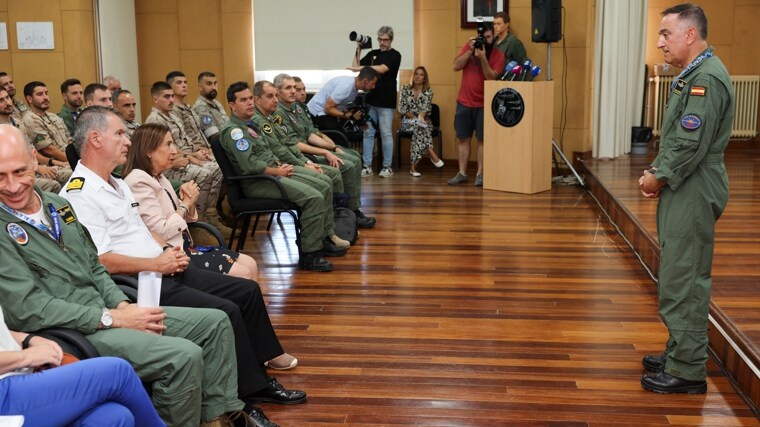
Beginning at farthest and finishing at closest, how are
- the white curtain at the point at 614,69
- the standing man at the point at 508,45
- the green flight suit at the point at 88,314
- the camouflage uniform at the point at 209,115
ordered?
1. the white curtain at the point at 614,69
2. the standing man at the point at 508,45
3. the camouflage uniform at the point at 209,115
4. the green flight suit at the point at 88,314

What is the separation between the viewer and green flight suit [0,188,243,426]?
258cm

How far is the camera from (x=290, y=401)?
344 cm

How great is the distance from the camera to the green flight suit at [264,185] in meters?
5.43

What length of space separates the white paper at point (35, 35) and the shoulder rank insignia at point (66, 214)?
7.04 m

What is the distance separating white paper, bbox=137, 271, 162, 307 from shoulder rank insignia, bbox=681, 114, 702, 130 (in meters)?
2.11

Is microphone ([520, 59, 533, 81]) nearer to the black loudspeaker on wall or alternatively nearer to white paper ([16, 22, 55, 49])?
the black loudspeaker on wall

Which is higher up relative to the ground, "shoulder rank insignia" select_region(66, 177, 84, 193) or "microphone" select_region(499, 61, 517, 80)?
"microphone" select_region(499, 61, 517, 80)

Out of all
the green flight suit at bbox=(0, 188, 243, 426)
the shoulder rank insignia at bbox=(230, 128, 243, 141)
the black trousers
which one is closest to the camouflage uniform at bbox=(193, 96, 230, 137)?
the shoulder rank insignia at bbox=(230, 128, 243, 141)

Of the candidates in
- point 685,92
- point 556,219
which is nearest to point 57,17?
point 556,219

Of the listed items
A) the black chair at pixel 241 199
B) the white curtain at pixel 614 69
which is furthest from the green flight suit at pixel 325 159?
the white curtain at pixel 614 69

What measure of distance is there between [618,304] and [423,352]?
1339mm

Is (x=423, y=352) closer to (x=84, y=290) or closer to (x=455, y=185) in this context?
(x=84, y=290)

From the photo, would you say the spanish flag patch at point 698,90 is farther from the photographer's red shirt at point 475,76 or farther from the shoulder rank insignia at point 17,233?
the photographer's red shirt at point 475,76

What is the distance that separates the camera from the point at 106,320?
275 centimetres
